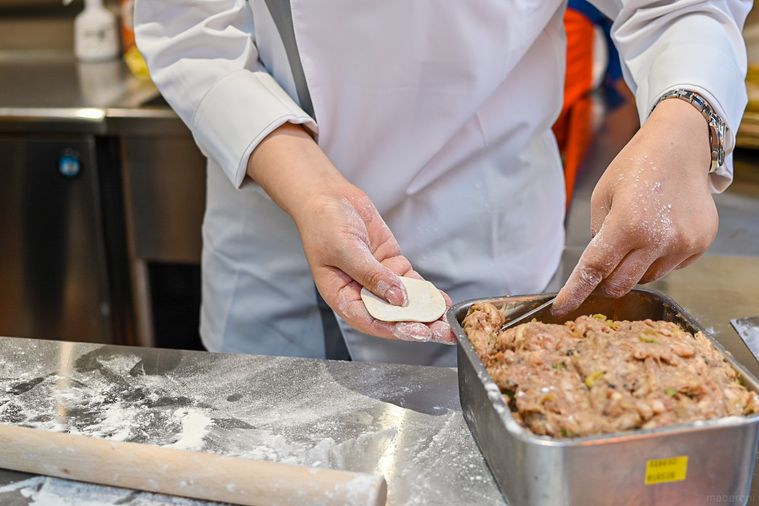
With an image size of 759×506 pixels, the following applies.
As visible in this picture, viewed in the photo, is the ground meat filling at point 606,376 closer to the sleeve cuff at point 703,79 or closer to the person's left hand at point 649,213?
the person's left hand at point 649,213

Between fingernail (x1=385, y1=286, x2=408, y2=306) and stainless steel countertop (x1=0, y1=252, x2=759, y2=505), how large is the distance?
0.11 m

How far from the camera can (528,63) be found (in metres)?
1.43

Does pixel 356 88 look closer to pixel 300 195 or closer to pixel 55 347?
pixel 300 195

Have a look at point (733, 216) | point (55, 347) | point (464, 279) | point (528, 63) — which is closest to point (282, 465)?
point (55, 347)

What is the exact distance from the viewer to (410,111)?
1.34m

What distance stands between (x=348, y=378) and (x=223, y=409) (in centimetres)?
18

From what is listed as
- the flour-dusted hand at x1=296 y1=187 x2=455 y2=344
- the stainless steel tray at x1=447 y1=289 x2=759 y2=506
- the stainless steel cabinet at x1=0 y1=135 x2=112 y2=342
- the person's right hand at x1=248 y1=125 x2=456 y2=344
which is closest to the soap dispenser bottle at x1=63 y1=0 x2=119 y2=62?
the stainless steel cabinet at x1=0 y1=135 x2=112 y2=342

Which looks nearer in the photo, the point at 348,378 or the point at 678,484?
the point at 678,484

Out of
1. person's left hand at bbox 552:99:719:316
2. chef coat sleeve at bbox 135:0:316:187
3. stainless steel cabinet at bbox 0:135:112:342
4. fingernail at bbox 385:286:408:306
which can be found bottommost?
stainless steel cabinet at bbox 0:135:112:342

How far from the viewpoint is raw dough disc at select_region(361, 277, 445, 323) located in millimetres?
1121

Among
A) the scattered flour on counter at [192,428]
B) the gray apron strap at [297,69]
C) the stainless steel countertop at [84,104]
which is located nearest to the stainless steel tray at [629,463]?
the scattered flour on counter at [192,428]

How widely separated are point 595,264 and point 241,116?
1.93 ft

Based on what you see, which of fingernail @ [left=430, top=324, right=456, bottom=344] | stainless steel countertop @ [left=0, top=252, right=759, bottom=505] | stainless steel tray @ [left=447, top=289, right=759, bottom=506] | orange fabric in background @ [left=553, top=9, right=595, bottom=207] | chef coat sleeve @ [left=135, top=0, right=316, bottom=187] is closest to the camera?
stainless steel tray @ [left=447, top=289, right=759, bottom=506]

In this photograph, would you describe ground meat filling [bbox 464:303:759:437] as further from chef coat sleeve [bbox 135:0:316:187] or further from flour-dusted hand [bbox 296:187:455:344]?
chef coat sleeve [bbox 135:0:316:187]
